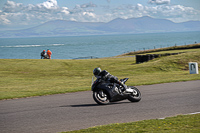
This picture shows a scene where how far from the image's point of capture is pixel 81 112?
1077 centimetres

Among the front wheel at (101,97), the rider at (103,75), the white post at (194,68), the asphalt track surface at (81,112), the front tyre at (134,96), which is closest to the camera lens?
the asphalt track surface at (81,112)

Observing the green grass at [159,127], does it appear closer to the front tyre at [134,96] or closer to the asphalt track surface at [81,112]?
the asphalt track surface at [81,112]

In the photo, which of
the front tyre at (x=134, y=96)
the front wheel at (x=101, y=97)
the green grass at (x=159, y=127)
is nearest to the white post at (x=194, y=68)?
the front tyre at (x=134, y=96)

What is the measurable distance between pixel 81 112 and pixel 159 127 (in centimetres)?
386

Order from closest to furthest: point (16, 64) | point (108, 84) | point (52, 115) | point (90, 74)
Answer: point (52, 115) < point (108, 84) < point (90, 74) < point (16, 64)

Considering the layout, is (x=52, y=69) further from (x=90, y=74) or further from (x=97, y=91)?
(x=97, y=91)

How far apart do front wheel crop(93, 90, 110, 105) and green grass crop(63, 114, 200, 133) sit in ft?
12.9

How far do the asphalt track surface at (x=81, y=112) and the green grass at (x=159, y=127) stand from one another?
871 millimetres

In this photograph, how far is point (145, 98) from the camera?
13320 mm

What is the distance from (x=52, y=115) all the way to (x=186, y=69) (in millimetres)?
24150

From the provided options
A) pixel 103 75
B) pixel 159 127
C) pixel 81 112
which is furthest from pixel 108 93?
pixel 159 127

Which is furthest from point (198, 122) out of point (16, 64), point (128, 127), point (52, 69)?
point (16, 64)

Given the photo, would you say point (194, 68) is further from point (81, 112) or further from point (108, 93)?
point (81, 112)

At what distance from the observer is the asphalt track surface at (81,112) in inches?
347
